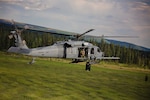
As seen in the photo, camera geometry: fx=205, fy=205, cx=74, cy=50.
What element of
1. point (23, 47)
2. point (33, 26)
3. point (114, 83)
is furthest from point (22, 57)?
point (114, 83)

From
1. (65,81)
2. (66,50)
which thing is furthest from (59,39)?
(65,81)

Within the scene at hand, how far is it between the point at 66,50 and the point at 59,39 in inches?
23.9

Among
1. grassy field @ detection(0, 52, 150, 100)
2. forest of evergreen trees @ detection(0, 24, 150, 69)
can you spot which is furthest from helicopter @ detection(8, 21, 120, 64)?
grassy field @ detection(0, 52, 150, 100)

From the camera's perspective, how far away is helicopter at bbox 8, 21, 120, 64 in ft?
28.3

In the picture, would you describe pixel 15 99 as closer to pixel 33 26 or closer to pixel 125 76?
pixel 33 26

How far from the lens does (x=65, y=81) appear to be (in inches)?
348

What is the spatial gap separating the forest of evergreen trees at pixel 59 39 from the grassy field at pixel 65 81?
1.43ft

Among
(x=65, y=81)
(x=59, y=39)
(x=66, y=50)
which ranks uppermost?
(x=59, y=39)

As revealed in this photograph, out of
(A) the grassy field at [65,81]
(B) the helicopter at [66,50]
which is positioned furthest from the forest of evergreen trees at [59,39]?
(A) the grassy field at [65,81]

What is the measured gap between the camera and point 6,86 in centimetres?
740

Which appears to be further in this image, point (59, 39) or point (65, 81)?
point (59, 39)

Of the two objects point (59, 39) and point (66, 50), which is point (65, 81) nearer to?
point (66, 50)

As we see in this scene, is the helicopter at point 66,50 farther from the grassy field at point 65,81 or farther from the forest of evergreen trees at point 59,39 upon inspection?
the grassy field at point 65,81

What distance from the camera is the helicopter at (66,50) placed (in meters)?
8.62
